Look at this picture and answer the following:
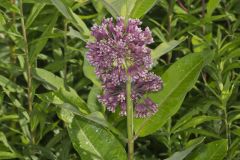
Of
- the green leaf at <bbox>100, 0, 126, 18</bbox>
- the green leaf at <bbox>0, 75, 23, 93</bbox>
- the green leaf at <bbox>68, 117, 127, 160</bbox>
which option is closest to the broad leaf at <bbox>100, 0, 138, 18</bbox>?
the green leaf at <bbox>100, 0, 126, 18</bbox>

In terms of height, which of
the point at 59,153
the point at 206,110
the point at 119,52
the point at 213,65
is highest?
the point at 119,52

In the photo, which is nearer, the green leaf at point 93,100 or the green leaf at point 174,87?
the green leaf at point 174,87

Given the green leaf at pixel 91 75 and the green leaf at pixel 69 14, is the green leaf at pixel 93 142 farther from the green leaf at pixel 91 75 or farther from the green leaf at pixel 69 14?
the green leaf at pixel 69 14

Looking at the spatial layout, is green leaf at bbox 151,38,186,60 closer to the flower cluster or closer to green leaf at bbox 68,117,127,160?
the flower cluster

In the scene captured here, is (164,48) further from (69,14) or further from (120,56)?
(69,14)

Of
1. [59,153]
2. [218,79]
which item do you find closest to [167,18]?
[218,79]

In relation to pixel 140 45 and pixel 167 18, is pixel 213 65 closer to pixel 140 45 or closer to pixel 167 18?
pixel 167 18

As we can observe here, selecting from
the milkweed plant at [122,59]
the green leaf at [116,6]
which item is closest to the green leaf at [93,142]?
the milkweed plant at [122,59]

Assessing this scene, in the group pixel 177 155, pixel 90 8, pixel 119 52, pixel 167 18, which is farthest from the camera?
pixel 90 8

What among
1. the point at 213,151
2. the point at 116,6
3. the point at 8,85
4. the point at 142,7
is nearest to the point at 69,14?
the point at 116,6
